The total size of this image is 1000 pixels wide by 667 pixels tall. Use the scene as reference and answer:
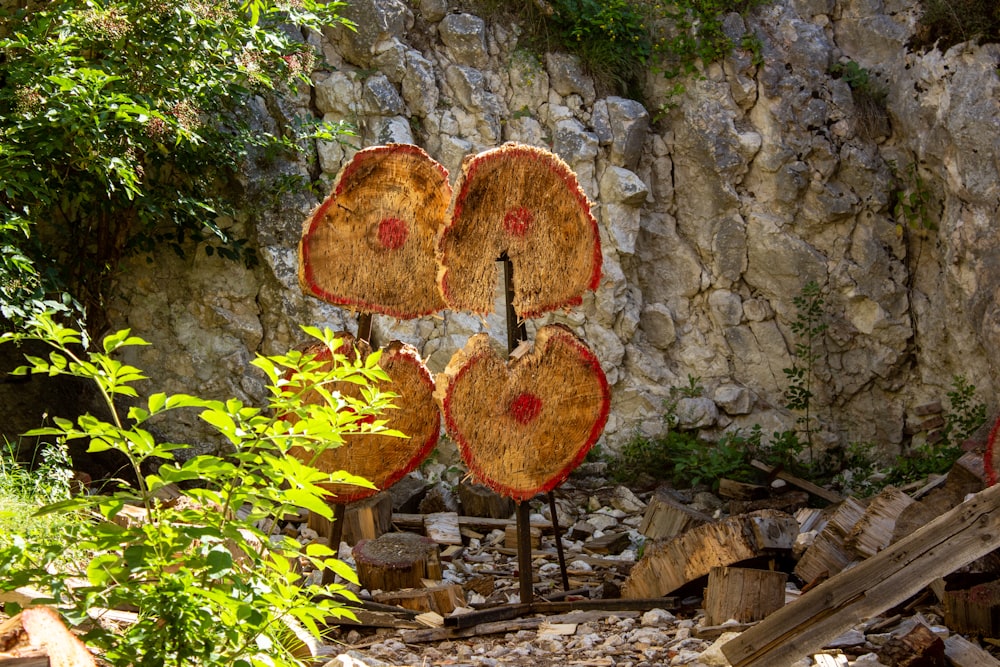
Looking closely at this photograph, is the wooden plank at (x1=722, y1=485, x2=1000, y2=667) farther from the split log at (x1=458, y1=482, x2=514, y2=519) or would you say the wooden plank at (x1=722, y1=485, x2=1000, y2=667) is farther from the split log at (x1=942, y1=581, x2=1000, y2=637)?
the split log at (x1=458, y1=482, x2=514, y2=519)

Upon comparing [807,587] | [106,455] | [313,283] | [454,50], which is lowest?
[807,587]

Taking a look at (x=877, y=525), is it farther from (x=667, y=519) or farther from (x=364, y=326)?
(x=364, y=326)

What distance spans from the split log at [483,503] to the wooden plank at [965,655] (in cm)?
295

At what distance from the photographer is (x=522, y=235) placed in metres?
4.31

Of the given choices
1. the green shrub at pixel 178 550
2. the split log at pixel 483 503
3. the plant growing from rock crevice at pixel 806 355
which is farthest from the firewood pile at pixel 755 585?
the green shrub at pixel 178 550

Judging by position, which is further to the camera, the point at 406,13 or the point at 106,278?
the point at 406,13

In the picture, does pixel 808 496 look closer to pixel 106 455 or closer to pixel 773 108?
pixel 773 108

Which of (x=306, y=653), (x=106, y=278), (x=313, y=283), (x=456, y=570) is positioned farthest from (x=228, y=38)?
(x=306, y=653)

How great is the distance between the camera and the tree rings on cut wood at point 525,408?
4219 mm

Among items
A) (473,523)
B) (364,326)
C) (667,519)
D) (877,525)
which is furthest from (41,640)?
(473,523)

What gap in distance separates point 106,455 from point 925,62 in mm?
6145

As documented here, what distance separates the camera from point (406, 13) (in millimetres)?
7230

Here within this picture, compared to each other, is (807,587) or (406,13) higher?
(406,13)

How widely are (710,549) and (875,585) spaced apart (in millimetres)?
1183
